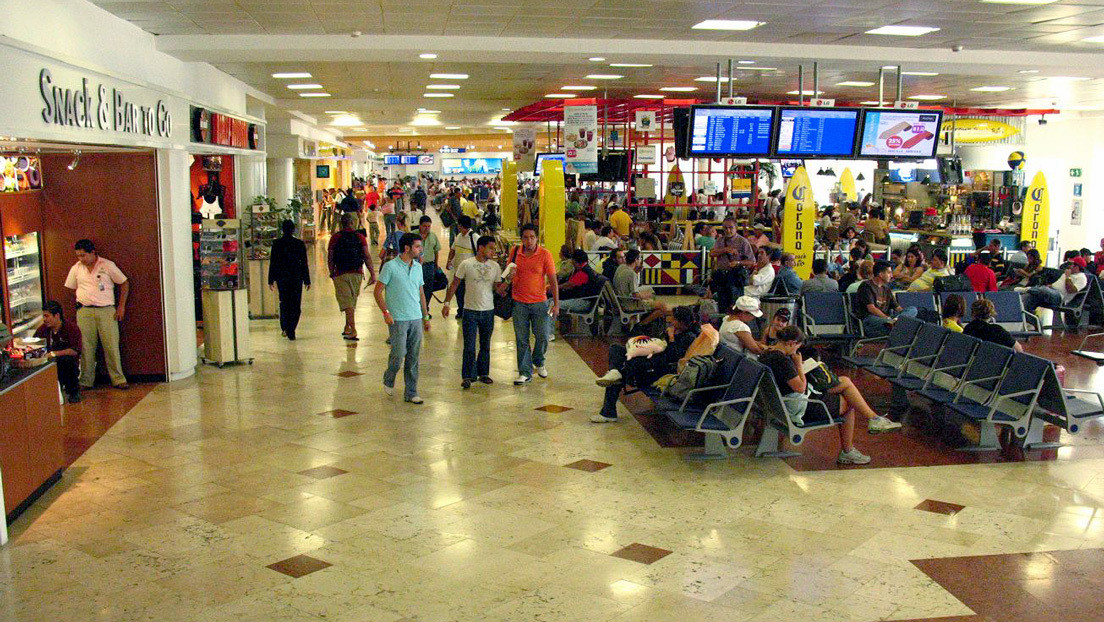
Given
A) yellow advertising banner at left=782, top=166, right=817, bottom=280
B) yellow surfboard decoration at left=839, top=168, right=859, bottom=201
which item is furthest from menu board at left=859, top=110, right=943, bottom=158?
yellow surfboard decoration at left=839, top=168, right=859, bottom=201

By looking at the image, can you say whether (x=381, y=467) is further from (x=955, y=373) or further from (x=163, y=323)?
(x=955, y=373)

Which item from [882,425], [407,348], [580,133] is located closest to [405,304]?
[407,348]

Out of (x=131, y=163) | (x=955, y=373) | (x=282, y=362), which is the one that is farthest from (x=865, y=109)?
(x=131, y=163)

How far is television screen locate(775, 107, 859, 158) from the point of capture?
486 inches

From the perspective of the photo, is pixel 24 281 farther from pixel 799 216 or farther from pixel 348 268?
pixel 799 216

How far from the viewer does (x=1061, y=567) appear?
5.59 metres

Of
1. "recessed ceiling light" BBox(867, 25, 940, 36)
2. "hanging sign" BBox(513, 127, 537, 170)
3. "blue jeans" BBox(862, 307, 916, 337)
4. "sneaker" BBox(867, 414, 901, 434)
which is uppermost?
"recessed ceiling light" BBox(867, 25, 940, 36)

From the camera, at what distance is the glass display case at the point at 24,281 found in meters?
9.61

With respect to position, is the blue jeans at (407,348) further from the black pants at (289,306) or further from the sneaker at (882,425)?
the sneaker at (882,425)

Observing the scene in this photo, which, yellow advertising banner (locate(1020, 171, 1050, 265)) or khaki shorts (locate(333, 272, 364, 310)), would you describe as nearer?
khaki shorts (locate(333, 272, 364, 310))

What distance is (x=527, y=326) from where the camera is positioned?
1025 cm

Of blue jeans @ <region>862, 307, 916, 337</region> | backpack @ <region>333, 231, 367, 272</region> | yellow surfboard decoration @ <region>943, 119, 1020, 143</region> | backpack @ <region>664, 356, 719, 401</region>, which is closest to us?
backpack @ <region>664, 356, 719, 401</region>

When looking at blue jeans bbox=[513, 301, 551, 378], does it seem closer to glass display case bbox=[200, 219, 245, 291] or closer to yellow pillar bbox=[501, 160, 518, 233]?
glass display case bbox=[200, 219, 245, 291]

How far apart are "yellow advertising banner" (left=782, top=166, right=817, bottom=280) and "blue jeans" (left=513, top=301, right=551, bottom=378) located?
18.9 feet
